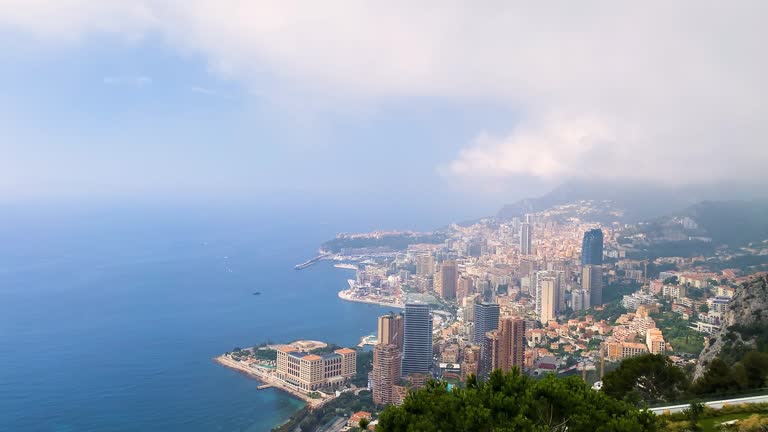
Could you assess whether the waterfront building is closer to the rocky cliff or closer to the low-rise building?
the low-rise building

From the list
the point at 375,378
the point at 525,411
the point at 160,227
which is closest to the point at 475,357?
the point at 375,378

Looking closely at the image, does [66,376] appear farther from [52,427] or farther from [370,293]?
[370,293]

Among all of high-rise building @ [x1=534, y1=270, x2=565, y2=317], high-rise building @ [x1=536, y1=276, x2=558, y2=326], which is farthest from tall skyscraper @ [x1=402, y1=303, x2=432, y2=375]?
high-rise building @ [x1=534, y1=270, x2=565, y2=317]

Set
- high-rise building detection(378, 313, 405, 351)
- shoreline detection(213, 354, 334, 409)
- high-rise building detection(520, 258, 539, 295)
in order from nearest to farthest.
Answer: shoreline detection(213, 354, 334, 409), high-rise building detection(378, 313, 405, 351), high-rise building detection(520, 258, 539, 295)

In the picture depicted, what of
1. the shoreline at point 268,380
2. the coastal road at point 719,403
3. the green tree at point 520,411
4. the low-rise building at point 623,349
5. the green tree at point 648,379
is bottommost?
the shoreline at point 268,380

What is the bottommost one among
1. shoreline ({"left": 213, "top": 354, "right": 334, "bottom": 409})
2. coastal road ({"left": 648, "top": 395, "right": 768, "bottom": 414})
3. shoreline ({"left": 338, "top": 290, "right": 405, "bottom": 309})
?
shoreline ({"left": 213, "top": 354, "right": 334, "bottom": 409})

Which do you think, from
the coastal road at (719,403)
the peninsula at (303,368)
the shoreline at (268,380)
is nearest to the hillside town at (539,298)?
the peninsula at (303,368)

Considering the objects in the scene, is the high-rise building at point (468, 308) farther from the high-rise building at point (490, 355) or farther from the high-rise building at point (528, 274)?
the high-rise building at point (490, 355)

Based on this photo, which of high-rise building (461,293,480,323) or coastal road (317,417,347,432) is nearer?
coastal road (317,417,347,432)
